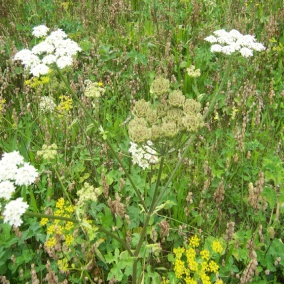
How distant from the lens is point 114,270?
222cm

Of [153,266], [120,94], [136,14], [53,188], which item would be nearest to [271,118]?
[120,94]

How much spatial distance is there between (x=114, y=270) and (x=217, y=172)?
108cm

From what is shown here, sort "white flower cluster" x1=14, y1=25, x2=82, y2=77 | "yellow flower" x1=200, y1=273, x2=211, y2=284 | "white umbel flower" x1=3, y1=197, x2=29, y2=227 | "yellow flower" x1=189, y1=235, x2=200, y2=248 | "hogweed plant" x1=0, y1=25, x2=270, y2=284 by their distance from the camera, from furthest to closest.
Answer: "yellow flower" x1=189, y1=235, x2=200, y2=248 → "yellow flower" x1=200, y1=273, x2=211, y2=284 → "white flower cluster" x1=14, y1=25, x2=82, y2=77 → "hogweed plant" x1=0, y1=25, x2=270, y2=284 → "white umbel flower" x1=3, y1=197, x2=29, y2=227

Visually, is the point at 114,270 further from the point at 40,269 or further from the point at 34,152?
the point at 34,152

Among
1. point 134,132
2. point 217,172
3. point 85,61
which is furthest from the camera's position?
point 85,61

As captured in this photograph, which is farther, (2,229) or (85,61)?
(85,61)

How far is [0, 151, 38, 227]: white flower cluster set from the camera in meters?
1.55

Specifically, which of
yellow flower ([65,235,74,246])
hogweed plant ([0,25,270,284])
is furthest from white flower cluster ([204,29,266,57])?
yellow flower ([65,235,74,246])

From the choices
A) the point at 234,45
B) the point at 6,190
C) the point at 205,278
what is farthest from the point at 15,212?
the point at 234,45

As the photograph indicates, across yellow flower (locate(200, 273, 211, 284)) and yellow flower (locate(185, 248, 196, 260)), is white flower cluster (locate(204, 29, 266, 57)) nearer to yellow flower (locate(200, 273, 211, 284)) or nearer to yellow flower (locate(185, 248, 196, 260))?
yellow flower (locate(185, 248, 196, 260))

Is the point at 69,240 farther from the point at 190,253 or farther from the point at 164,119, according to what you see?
the point at 164,119

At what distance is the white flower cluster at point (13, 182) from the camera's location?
155 centimetres

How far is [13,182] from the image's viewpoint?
173 cm

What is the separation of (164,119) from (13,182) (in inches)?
31.5
